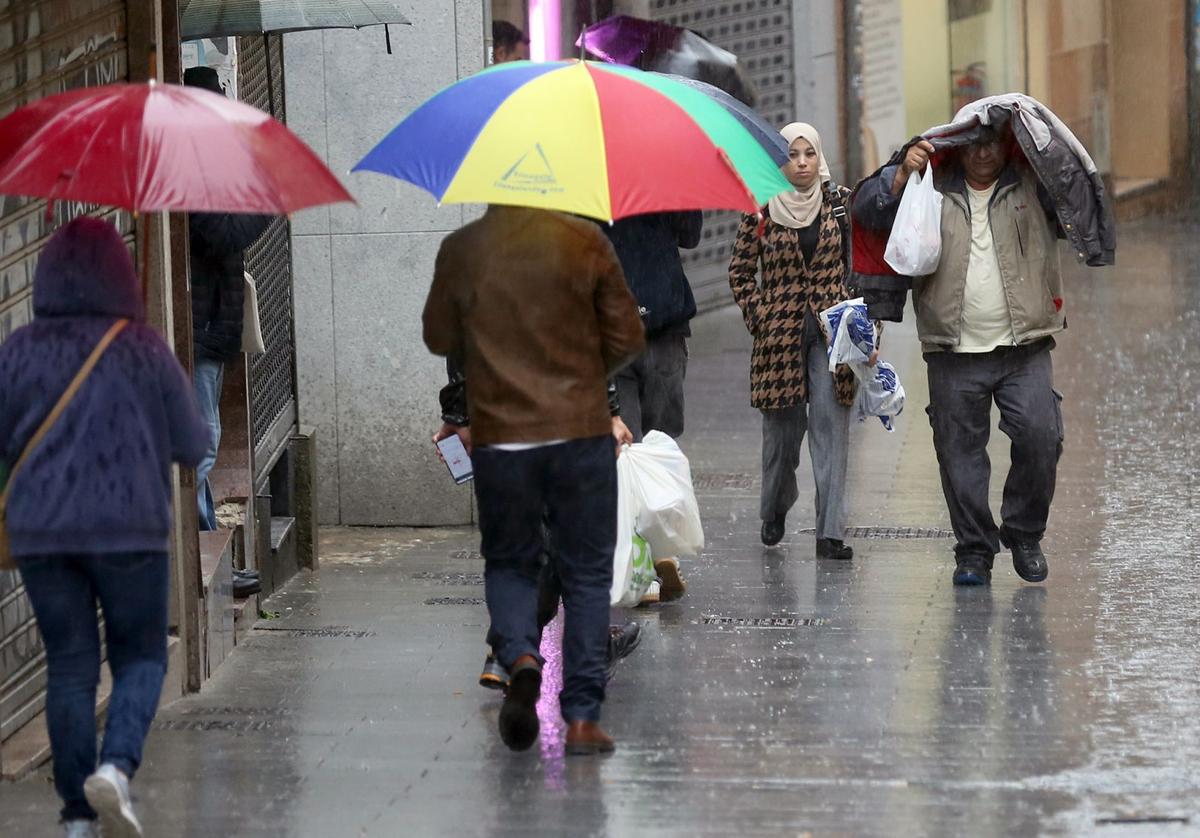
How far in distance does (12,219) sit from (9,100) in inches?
13.0

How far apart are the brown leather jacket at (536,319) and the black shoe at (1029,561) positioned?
9.47 feet

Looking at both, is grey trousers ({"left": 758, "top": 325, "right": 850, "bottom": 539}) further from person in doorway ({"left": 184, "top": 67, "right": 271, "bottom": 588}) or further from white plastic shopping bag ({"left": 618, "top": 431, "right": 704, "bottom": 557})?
person in doorway ({"left": 184, "top": 67, "right": 271, "bottom": 588})

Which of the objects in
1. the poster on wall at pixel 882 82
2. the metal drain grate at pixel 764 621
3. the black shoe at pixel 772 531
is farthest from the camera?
the poster on wall at pixel 882 82

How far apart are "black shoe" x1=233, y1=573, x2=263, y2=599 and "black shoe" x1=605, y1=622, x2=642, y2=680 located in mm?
1421

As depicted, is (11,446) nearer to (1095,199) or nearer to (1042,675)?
(1042,675)

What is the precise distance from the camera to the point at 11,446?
4980 millimetres

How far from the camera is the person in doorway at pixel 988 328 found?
8.09m

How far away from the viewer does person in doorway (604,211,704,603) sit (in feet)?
25.5

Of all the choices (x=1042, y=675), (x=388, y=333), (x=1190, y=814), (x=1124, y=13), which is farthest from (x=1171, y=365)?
(x=1124, y=13)

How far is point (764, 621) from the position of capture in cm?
775

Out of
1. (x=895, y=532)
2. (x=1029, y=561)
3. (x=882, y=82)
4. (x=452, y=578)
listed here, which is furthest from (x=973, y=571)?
(x=882, y=82)

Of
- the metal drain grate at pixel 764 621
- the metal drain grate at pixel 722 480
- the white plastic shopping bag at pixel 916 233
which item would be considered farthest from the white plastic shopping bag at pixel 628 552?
the metal drain grate at pixel 722 480

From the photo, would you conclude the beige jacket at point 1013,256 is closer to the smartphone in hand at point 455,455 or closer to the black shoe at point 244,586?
the smartphone in hand at point 455,455

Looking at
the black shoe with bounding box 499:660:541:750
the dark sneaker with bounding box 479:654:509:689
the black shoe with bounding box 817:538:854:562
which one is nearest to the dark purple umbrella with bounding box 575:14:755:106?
the black shoe with bounding box 817:538:854:562
